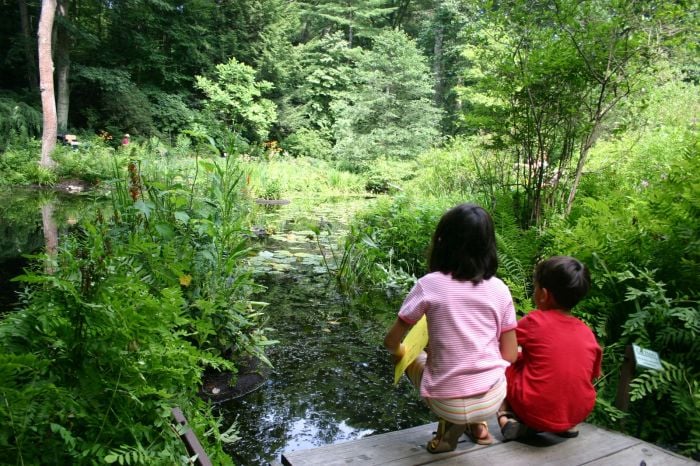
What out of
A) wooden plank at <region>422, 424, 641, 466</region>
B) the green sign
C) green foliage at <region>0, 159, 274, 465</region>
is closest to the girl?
wooden plank at <region>422, 424, 641, 466</region>

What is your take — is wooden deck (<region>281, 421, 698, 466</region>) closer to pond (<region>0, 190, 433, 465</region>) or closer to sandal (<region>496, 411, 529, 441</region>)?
sandal (<region>496, 411, 529, 441</region>)

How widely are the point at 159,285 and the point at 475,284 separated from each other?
166 centimetres

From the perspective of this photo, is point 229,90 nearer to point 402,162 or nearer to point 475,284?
point 402,162

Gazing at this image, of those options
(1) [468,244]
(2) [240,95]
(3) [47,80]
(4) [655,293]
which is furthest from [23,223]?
(2) [240,95]

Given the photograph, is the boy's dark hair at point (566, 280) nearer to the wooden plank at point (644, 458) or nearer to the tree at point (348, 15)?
the wooden plank at point (644, 458)

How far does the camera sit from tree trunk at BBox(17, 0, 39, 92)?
713 inches

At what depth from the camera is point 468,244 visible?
1.81 m

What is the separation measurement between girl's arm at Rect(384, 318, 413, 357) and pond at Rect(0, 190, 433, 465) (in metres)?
1.17

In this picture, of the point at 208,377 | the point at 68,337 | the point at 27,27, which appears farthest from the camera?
the point at 27,27

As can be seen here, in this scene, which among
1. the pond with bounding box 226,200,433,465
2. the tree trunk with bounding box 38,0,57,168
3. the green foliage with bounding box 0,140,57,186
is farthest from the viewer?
the tree trunk with bounding box 38,0,57,168

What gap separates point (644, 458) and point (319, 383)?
6.69 ft

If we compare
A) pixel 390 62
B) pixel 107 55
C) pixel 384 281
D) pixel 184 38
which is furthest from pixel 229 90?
pixel 384 281

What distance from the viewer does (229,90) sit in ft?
73.3

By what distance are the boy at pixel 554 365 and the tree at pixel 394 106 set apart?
1789 centimetres
